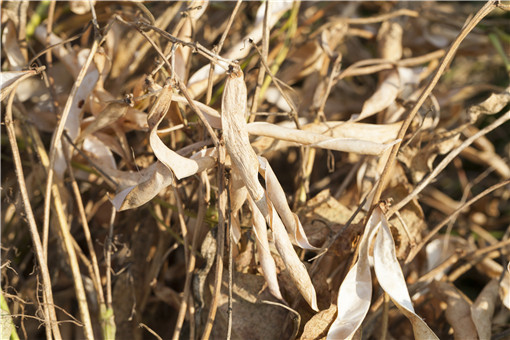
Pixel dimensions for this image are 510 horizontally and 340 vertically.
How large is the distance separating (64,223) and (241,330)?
235 mm

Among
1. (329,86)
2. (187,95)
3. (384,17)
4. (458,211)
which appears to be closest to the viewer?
(187,95)

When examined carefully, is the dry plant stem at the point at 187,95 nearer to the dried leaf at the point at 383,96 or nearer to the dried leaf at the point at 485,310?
the dried leaf at the point at 383,96

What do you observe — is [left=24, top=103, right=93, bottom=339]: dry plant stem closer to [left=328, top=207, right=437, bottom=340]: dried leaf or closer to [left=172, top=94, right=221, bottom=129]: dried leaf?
[left=172, top=94, right=221, bottom=129]: dried leaf

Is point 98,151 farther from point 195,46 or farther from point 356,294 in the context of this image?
point 356,294

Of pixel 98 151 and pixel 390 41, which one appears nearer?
pixel 98 151

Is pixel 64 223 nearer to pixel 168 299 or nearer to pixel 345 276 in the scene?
pixel 168 299

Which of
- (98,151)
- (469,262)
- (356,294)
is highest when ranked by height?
(98,151)

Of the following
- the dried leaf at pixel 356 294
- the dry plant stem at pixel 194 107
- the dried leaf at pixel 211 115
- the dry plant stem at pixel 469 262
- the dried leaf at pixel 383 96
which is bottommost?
the dry plant stem at pixel 469 262

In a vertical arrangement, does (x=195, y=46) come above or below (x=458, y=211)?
above

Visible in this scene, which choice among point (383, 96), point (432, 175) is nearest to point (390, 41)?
point (383, 96)

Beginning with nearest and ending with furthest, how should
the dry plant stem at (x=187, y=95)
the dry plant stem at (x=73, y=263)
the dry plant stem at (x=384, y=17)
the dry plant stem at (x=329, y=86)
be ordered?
the dry plant stem at (x=187, y=95) < the dry plant stem at (x=73, y=263) < the dry plant stem at (x=329, y=86) < the dry plant stem at (x=384, y=17)

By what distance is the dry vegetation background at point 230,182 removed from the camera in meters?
0.56

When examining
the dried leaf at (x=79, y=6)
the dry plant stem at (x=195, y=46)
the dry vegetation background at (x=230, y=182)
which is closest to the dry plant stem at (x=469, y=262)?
the dry vegetation background at (x=230, y=182)

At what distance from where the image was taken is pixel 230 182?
573 mm
